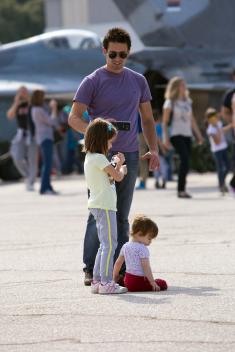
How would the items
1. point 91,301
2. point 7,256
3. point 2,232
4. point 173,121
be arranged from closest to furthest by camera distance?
point 91,301 < point 7,256 < point 2,232 < point 173,121

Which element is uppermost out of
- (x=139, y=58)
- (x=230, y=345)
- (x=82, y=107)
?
(x=139, y=58)

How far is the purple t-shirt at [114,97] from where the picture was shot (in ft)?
26.0

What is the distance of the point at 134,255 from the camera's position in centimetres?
752

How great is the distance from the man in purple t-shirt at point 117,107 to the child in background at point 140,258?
0.40 m

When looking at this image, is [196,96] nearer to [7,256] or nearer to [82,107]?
[7,256]

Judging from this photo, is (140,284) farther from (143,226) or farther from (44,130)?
(44,130)

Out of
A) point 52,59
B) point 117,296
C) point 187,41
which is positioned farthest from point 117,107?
point 52,59

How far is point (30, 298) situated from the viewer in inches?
287

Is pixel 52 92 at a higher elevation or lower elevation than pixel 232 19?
lower

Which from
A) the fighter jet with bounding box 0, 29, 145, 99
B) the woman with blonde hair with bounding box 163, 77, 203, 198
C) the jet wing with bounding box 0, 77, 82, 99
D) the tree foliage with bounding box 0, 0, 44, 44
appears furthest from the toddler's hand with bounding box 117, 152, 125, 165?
the tree foliage with bounding box 0, 0, 44, 44

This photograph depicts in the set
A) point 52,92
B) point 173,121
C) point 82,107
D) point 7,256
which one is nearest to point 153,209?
point 173,121

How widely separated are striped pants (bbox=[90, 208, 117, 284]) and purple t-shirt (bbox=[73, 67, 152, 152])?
0.60 metres

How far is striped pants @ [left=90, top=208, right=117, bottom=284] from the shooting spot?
7.48 metres

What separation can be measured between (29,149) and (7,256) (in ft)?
31.1
